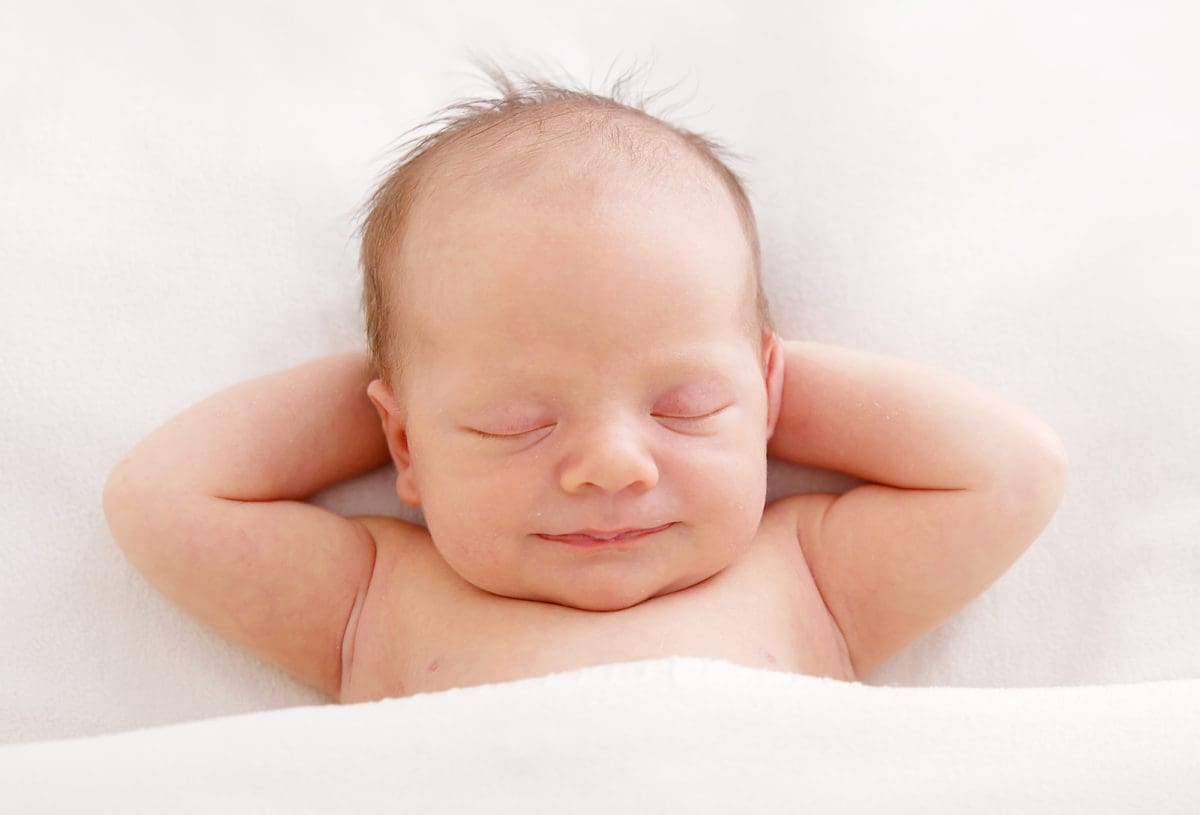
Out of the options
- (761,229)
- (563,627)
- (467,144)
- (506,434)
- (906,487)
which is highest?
(467,144)

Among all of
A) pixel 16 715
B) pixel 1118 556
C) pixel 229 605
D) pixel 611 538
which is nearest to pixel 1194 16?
pixel 1118 556

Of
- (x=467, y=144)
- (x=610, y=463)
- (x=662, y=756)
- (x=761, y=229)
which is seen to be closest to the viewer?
(x=662, y=756)

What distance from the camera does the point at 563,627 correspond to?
55.0 inches

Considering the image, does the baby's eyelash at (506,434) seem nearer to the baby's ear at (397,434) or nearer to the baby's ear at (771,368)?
the baby's ear at (397,434)

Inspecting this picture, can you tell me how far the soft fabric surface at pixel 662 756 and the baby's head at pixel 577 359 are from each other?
0.70 feet

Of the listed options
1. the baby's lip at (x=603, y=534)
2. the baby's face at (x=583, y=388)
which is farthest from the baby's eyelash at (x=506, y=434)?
the baby's lip at (x=603, y=534)

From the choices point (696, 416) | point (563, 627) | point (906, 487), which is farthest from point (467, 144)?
point (906, 487)

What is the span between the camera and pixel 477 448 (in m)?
1.38

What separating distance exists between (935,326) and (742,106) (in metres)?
0.45

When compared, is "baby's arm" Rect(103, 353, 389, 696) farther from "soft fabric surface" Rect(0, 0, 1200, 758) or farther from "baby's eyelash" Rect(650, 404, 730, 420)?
"baby's eyelash" Rect(650, 404, 730, 420)

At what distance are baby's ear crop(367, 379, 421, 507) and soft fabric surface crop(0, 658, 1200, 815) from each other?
14.9 inches

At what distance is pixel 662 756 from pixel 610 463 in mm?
312

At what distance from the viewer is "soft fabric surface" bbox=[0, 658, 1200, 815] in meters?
1.13

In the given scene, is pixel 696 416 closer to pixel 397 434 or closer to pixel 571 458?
pixel 571 458
